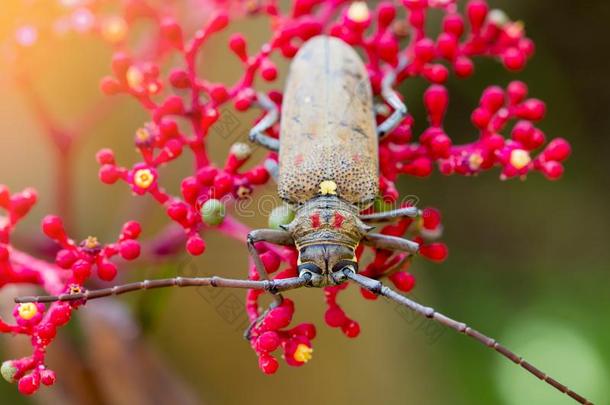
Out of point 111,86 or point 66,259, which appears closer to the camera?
point 66,259

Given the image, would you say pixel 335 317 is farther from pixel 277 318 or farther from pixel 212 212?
pixel 212 212

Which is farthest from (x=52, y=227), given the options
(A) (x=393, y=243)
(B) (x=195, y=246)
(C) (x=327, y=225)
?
(A) (x=393, y=243)

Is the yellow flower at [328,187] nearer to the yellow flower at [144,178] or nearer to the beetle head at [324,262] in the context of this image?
the beetle head at [324,262]

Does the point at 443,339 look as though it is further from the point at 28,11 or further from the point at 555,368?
the point at 28,11

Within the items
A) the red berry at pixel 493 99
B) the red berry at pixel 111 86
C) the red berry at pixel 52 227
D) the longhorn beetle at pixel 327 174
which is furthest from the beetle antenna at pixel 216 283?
the red berry at pixel 493 99

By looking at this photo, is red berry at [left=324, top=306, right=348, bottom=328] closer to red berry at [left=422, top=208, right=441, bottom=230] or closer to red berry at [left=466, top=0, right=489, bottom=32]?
red berry at [left=422, top=208, right=441, bottom=230]

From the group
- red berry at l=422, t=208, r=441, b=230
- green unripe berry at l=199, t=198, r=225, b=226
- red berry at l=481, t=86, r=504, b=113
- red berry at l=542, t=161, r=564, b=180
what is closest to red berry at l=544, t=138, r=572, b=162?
red berry at l=542, t=161, r=564, b=180

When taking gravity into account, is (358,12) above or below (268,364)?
above

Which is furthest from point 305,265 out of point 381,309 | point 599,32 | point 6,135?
point 599,32
